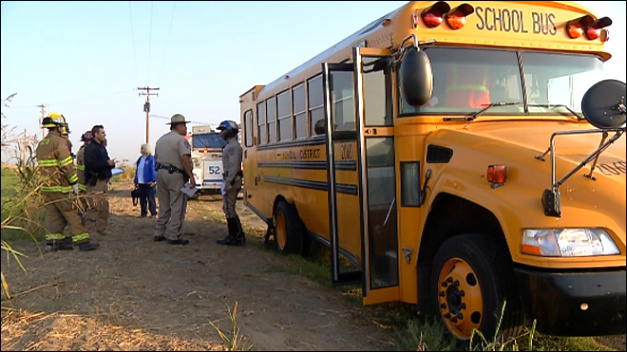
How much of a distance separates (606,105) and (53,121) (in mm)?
6524

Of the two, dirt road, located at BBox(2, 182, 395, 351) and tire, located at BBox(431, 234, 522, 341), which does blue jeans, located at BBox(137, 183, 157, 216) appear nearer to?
dirt road, located at BBox(2, 182, 395, 351)

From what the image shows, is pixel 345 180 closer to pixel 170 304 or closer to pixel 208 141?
pixel 170 304

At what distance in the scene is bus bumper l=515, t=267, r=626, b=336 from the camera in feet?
9.17

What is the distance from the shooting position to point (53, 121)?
22.5 feet

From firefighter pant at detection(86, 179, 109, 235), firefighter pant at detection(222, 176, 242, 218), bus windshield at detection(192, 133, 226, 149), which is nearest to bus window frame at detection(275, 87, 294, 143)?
firefighter pant at detection(222, 176, 242, 218)

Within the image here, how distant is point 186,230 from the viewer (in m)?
9.48

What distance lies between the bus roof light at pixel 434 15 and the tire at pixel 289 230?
12.1 ft

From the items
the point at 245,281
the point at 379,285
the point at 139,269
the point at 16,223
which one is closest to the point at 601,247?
the point at 379,285

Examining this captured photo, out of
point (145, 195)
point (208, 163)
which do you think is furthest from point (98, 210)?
point (208, 163)

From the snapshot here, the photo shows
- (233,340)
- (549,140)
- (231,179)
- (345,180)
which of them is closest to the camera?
(549,140)

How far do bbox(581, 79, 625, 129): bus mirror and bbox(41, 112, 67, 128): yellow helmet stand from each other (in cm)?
641

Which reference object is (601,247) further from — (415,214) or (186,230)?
(186,230)

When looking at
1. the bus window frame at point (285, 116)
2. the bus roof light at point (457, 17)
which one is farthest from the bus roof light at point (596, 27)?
the bus window frame at point (285, 116)

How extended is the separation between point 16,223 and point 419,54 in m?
3.68
